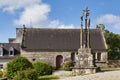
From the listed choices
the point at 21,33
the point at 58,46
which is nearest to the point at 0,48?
the point at 21,33

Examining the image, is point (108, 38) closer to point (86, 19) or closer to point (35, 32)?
point (35, 32)

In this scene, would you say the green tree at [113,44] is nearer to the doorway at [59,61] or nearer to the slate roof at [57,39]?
the slate roof at [57,39]

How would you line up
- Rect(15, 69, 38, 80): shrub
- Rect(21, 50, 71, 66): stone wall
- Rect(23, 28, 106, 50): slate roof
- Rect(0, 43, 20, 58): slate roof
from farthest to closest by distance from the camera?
1. Rect(0, 43, 20, 58): slate roof
2. Rect(23, 28, 106, 50): slate roof
3. Rect(21, 50, 71, 66): stone wall
4. Rect(15, 69, 38, 80): shrub

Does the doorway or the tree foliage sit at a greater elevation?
the tree foliage

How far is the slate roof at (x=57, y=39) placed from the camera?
54.7 metres

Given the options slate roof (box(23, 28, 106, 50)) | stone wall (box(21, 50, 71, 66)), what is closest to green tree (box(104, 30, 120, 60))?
slate roof (box(23, 28, 106, 50))

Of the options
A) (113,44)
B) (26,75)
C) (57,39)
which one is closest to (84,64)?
(26,75)

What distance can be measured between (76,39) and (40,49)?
642cm

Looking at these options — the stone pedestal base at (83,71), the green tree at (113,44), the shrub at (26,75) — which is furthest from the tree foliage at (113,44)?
the shrub at (26,75)

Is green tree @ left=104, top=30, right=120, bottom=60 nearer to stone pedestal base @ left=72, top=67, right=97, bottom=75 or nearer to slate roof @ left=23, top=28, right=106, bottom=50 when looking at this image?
slate roof @ left=23, top=28, right=106, bottom=50

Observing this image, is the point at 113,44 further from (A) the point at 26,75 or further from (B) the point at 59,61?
(A) the point at 26,75

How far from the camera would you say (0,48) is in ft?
185

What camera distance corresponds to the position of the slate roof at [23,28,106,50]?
5469cm

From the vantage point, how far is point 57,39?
5619 cm
